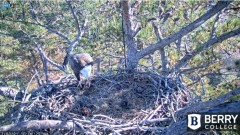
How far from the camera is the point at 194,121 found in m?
1.71

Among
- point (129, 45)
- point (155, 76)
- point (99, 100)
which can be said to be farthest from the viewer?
point (129, 45)

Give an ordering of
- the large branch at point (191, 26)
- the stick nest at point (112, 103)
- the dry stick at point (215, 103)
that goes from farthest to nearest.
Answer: the large branch at point (191, 26), the stick nest at point (112, 103), the dry stick at point (215, 103)

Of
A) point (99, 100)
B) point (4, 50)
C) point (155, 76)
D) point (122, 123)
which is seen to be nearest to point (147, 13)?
point (155, 76)

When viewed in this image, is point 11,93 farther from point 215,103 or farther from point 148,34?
point 215,103

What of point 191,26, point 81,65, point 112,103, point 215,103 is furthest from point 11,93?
point 215,103

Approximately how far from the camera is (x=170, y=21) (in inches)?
189

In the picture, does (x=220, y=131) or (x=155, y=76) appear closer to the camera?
(x=220, y=131)

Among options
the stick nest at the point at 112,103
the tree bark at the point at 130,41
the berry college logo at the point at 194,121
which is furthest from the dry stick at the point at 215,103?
the tree bark at the point at 130,41

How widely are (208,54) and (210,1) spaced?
713 millimetres

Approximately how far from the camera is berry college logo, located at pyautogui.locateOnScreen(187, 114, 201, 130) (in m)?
1.67

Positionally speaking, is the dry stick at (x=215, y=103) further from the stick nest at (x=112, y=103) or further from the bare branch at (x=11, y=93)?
the bare branch at (x=11, y=93)

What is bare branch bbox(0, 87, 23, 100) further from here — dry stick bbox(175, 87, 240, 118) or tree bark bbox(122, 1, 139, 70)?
dry stick bbox(175, 87, 240, 118)

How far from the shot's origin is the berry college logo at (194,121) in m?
1.67

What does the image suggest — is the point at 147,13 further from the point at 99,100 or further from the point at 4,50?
the point at 4,50
